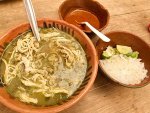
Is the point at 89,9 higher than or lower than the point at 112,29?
higher

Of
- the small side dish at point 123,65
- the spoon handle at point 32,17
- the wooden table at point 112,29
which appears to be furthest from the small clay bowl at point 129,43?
the spoon handle at point 32,17

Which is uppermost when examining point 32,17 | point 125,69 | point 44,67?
point 32,17

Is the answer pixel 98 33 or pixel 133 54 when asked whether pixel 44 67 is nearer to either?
pixel 98 33

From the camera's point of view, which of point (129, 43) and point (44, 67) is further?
point (129, 43)

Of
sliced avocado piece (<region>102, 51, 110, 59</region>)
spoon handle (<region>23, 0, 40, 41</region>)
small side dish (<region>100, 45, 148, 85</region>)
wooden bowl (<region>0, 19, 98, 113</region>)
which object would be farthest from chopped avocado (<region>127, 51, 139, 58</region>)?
spoon handle (<region>23, 0, 40, 41</region>)

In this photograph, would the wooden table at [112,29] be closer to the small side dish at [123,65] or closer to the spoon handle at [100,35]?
the small side dish at [123,65]

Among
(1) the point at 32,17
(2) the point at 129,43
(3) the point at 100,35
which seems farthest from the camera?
(2) the point at 129,43

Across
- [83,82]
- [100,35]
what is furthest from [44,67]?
[100,35]
